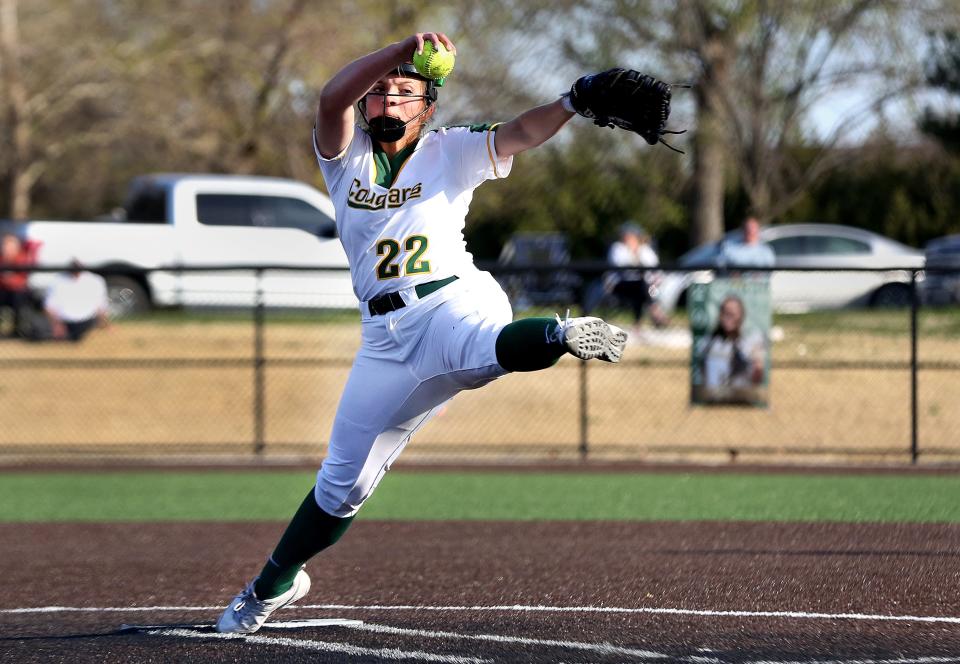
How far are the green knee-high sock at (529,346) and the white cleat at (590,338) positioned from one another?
0.11 ft

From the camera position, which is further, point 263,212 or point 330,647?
point 263,212

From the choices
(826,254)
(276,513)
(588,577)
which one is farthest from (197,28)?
(588,577)

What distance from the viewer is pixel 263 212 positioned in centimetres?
1920

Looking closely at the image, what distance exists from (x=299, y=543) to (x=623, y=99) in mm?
2251

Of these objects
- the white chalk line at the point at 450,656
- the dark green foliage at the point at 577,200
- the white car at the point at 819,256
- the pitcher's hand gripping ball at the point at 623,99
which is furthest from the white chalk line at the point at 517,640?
the dark green foliage at the point at 577,200

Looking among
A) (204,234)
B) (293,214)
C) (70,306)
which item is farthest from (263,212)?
(70,306)

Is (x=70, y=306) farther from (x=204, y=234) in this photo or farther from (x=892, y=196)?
(x=892, y=196)

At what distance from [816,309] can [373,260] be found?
10051mm

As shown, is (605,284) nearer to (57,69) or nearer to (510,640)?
(510,640)

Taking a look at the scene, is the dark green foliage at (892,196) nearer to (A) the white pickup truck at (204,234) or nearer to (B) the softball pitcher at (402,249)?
(A) the white pickup truck at (204,234)

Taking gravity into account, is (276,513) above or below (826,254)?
below

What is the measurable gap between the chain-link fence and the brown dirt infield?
438 centimetres

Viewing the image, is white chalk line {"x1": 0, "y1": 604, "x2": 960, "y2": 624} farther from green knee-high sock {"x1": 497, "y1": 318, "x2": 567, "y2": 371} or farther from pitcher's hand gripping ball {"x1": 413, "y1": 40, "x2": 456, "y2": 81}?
pitcher's hand gripping ball {"x1": 413, "y1": 40, "x2": 456, "y2": 81}

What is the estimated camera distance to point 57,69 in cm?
3241
